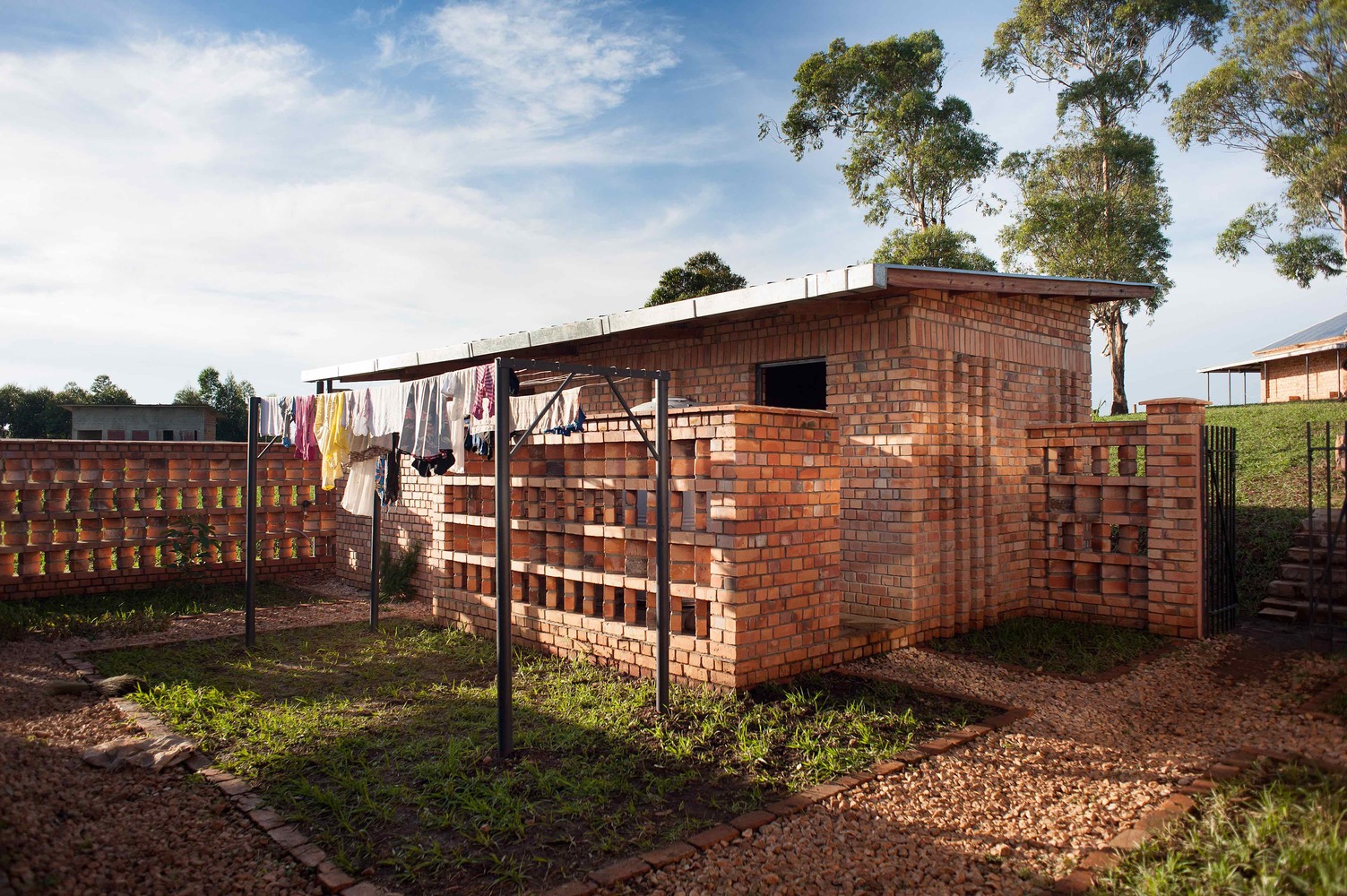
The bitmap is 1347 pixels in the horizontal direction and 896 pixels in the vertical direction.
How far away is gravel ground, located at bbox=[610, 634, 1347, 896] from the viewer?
3309mm

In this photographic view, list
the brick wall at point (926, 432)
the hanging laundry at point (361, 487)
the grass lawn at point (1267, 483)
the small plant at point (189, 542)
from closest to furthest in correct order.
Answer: the brick wall at point (926, 432) → the hanging laundry at point (361, 487) → the grass lawn at point (1267, 483) → the small plant at point (189, 542)

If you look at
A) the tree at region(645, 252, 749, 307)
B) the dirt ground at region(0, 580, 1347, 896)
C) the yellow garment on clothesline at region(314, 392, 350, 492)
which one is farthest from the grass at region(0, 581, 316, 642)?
the tree at region(645, 252, 749, 307)

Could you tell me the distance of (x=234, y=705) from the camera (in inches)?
223

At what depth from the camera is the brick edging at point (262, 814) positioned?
3279 mm

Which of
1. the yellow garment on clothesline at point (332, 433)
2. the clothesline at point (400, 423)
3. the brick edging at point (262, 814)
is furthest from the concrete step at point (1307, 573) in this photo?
the yellow garment on clothesline at point (332, 433)

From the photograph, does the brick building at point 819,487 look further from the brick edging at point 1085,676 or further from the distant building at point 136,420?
the distant building at point 136,420

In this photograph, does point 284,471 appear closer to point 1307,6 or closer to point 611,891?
point 611,891

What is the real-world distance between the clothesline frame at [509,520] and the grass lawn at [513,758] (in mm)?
223

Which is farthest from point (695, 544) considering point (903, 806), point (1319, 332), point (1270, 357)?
point (1319, 332)

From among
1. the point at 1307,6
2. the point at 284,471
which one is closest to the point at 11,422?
the point at 284,471

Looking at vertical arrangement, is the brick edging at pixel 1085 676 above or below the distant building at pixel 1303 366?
below

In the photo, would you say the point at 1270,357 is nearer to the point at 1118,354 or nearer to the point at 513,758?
the point at 1118,354

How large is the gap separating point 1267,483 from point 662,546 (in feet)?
37.3

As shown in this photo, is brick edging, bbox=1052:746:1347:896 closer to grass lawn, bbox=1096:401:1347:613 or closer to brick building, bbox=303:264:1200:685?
brick building, bbox=303:264:1200:685
